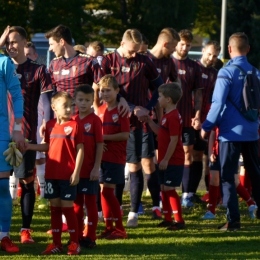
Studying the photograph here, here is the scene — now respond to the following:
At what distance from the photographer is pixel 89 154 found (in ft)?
25.9

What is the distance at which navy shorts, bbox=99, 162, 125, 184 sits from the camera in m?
8.41

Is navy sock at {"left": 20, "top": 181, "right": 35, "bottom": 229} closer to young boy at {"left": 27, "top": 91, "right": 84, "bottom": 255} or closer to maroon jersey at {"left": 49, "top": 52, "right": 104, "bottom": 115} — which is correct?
young boy at {"left": 27, "top": 91, "right": 84, "bottom": 255}

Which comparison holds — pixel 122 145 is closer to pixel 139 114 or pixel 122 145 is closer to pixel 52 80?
pixel 139 114

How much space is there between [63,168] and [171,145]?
1766 millimetres

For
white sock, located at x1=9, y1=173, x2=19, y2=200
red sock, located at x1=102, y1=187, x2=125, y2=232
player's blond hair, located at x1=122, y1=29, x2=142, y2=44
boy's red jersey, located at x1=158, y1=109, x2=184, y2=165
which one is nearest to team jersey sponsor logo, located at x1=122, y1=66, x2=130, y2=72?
player's blond hair, located at x1=122, y1=29, x2=142, y2=44

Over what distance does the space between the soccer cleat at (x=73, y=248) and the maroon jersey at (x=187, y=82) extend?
3.63 meters

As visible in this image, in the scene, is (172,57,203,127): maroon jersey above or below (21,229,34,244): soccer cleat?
above

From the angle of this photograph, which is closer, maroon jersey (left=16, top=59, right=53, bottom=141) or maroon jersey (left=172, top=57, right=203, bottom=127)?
maroon jersey (left=16, top=59, right=53, bottom=141)

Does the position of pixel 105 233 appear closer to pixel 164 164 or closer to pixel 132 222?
pixel 132 222

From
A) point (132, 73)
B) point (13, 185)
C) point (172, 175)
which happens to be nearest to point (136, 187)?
point (172, 175)

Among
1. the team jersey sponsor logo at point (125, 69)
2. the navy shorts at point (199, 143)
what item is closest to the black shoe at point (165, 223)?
the team jersey sponsor logo at point (125, 69)

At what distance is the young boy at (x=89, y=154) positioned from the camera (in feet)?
25.6

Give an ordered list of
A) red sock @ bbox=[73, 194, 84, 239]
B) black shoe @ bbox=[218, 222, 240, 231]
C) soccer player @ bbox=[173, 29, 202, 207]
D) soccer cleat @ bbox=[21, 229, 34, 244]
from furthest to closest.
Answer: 1. soccer player @ bbox=[173, 29, 202, 207]
2. black shoe @ bbox=[218, 222, 240, 231]
3. soccer cleat @ bbox=[21, 229, 34, 244]
4. red sock @ bbox=[73, 194, 84, 239]

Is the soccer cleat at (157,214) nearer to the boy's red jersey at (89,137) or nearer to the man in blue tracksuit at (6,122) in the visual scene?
the boy's red jersey at (89,137)
